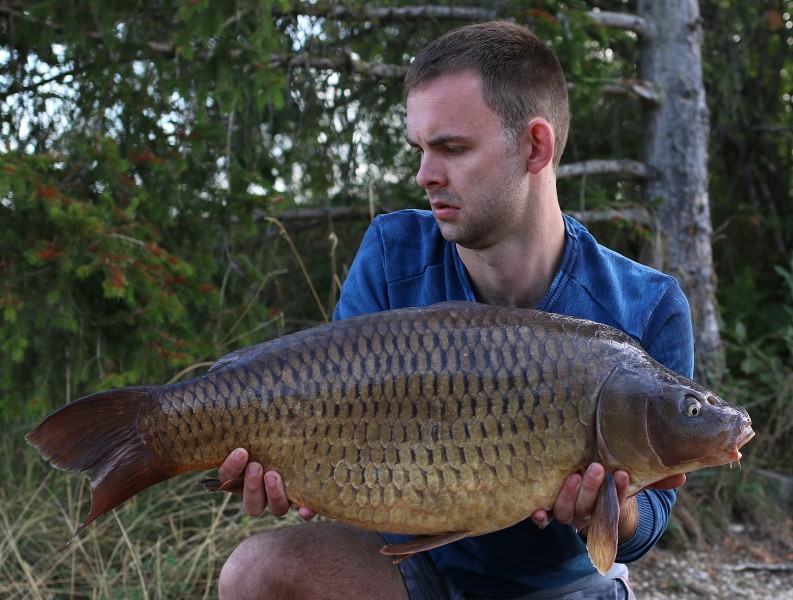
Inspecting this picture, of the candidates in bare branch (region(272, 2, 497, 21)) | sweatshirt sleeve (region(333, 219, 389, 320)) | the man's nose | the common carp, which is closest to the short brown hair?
the man's nose

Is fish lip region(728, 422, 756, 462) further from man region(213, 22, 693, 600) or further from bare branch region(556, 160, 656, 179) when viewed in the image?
bare branch region(556, 160, 656, 179)

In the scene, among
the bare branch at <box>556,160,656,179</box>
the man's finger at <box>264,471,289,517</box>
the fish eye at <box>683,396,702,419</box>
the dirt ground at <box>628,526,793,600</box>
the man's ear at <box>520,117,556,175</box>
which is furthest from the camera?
the bare branch at <box>556,160,656,179</box>

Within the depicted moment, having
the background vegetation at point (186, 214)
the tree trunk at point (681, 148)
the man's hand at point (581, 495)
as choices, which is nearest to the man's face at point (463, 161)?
the man's hand at point (581, 495)

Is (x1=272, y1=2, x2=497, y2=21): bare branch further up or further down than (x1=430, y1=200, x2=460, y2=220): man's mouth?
further up

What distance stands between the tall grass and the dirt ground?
4.35ft

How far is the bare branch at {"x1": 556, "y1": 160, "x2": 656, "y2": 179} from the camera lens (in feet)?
13.0

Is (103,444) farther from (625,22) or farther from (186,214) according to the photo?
(625,22)

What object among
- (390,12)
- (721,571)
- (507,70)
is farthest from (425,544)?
(390,12)

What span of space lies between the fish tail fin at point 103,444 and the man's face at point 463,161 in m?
0.65

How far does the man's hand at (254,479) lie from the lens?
4.89 ft

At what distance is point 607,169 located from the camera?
411 centimetres

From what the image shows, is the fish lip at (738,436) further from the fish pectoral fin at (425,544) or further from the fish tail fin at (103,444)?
the fish tail fin at (103,444)

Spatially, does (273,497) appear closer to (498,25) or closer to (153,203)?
(498,25)

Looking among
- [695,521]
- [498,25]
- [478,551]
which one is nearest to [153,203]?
[498,25]
